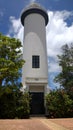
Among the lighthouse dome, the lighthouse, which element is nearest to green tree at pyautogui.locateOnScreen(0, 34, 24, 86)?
the lighthouse

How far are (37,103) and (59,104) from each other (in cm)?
330

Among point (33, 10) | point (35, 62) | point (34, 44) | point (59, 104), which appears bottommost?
Result: point (59, 104)

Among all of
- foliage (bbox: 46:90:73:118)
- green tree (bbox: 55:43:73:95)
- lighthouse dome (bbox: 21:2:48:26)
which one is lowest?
foliage (bbox: 46:90:73:118)

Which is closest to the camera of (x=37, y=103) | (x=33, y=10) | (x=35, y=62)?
(x=37, y=103)

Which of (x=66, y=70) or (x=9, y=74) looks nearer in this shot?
(x=9, y=74)

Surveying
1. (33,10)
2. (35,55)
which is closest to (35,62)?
(35,55)

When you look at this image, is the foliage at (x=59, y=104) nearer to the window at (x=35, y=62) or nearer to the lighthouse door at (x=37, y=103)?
the lighthouse door at (x=37, y=103)

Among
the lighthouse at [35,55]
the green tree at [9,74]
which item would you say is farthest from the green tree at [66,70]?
the green tree at [9,74]

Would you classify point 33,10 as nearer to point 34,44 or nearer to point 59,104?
point 34,44

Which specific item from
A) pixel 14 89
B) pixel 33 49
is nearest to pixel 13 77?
pixel 14 89

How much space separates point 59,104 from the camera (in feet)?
73.9

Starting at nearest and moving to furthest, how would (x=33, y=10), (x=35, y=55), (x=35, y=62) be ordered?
(x=35, y=62) → (x=35, y=55) → (x=33, y=10)

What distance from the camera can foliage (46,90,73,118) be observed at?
22.2 metres

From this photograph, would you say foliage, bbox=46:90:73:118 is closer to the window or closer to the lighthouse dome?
the window
